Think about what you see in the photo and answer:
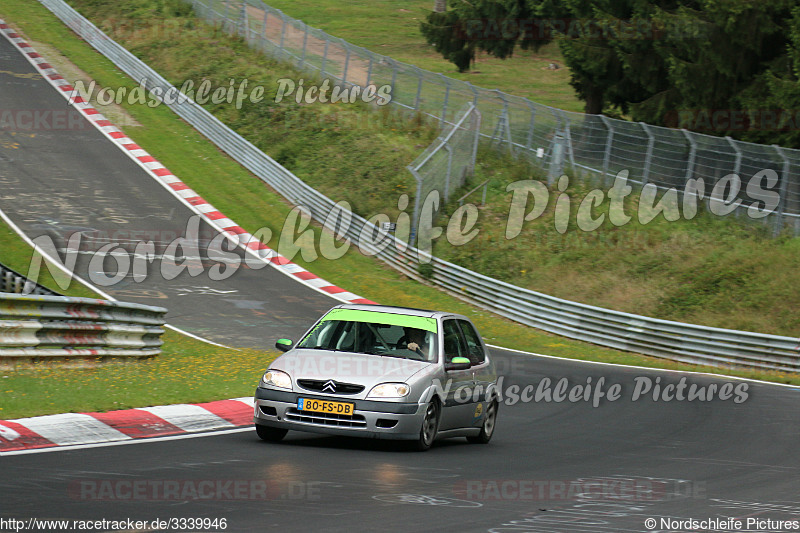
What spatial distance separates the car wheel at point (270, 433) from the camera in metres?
9.98

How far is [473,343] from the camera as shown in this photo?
11711 millimetres

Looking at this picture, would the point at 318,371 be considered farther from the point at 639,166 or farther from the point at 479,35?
the point at 479,35

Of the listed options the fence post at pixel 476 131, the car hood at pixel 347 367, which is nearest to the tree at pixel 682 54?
the fence post at pixel 476 131

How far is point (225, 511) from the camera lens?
6.66 meters

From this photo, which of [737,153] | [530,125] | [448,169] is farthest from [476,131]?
[737,153]

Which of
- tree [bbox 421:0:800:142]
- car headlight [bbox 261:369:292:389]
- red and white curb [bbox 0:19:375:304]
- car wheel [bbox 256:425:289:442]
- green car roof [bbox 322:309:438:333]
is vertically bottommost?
red and white curb [bbox 0:19:375:304]

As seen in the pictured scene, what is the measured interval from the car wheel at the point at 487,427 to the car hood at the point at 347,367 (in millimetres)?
1385

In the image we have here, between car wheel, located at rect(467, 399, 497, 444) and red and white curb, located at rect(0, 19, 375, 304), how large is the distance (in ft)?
45.5

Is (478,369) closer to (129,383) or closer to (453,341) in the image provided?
(453,341)

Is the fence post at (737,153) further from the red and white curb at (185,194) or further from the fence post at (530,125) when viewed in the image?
the red and white curb at (185,194)

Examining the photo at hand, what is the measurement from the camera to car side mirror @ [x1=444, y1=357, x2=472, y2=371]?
10.5m

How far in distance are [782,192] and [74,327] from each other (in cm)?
1789

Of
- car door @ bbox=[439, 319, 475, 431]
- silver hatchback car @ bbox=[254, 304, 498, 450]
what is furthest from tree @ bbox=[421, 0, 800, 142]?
silver hatchback car @ bbox=[254, 304, 498, 450]

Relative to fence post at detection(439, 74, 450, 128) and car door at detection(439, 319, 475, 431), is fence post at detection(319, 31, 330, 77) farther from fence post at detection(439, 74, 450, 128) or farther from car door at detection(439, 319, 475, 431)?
car door at detection(439, 319, 475, 431)
